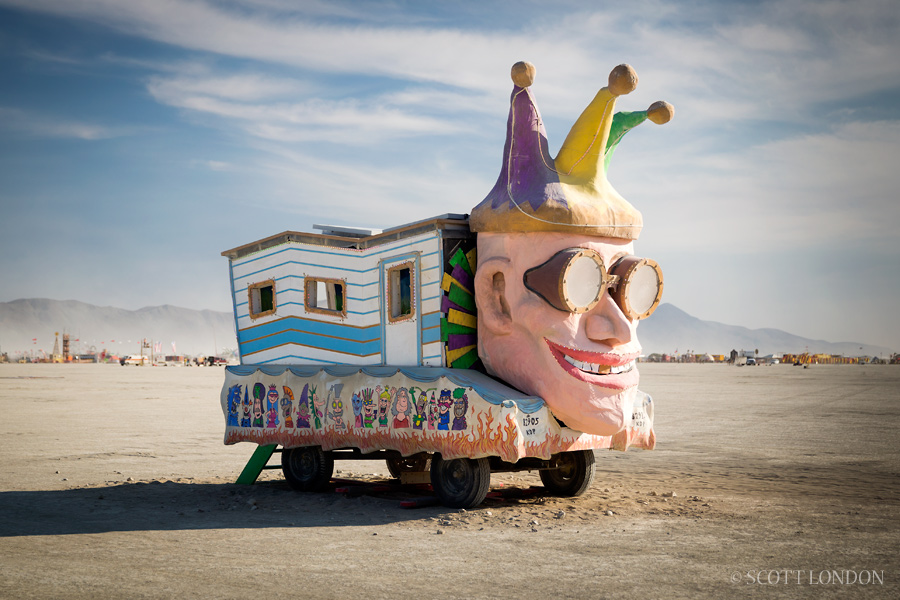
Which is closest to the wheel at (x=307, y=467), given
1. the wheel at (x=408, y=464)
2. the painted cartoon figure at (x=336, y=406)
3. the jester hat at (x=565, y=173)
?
the painted cartoon figure at (x=336, y=406)

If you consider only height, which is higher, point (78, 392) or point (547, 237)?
point (547, 237)

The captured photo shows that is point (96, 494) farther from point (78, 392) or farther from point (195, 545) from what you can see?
point (78, 392)

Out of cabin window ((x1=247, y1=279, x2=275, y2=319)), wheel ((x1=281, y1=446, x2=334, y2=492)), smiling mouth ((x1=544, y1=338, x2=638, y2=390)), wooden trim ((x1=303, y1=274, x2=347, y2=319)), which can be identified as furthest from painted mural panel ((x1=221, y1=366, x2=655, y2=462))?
cabin window ((x1=247, y1=279, x2=275, y2=319))

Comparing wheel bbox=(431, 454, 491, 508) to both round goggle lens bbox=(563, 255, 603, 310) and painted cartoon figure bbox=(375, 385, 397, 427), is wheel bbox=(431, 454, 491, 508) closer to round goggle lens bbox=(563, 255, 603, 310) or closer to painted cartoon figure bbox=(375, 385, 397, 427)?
painted cartoon figure bbox=(375, 385, 397, 427)

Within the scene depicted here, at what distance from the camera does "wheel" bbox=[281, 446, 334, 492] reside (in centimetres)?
1359

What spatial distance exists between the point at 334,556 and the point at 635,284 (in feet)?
17.5

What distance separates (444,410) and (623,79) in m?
4.83

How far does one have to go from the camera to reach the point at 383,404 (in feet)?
39.8

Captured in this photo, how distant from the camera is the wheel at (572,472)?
12.6 meters

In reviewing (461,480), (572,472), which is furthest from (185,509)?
(572,472)

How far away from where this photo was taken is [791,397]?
3722 cm

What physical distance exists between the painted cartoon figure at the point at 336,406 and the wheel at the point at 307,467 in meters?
0.91

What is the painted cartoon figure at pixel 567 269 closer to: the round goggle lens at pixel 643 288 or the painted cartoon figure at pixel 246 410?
the round goggle lens at pixel 643 288

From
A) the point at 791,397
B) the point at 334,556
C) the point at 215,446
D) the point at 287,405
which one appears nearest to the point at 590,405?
the point at 334,556
